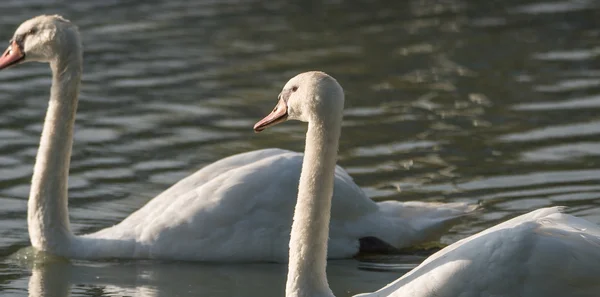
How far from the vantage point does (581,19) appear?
18000 mm

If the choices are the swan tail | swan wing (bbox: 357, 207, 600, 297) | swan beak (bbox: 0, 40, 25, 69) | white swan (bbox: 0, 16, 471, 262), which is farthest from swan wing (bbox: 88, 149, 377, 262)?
swan wing (bbox: 357, 207, 600, 297)

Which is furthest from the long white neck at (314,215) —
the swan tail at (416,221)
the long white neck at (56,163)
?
the long white neck at (56,163)

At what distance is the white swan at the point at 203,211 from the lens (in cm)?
960

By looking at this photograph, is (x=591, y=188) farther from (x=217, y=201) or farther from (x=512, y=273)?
(x=512, y=273)

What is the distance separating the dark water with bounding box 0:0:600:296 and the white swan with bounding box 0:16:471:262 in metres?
0.15

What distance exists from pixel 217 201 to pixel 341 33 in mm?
8529

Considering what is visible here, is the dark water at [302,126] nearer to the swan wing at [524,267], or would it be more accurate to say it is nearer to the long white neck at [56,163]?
the long white neck at [56,163]

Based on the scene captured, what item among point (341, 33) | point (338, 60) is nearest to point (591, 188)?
point (338, 60)

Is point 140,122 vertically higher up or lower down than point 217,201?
higher up

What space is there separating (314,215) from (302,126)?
5783 millimetres

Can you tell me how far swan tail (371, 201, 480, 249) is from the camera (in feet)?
32.1

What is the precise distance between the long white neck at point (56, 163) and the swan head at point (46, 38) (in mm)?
59

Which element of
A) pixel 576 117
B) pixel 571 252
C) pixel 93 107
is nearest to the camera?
pixel 571 252

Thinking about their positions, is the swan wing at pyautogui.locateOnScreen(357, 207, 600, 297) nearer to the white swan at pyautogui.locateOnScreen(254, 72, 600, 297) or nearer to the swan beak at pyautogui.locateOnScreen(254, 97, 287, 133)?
the white swan at pyautogui.locateOnScreen(254, 72, 600, 297)
